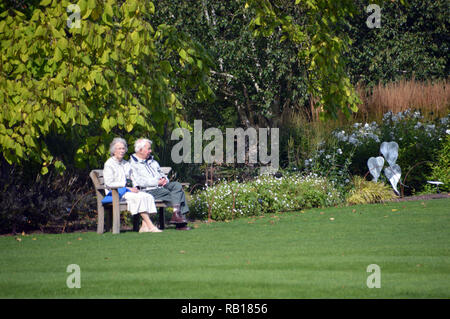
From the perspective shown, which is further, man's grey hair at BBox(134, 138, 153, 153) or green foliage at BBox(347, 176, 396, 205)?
green foliage at BBox(347, 176, 396, 205)

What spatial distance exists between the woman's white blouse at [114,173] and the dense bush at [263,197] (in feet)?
7.04

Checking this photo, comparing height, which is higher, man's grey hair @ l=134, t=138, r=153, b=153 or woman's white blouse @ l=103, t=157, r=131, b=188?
man's grey hair @ l=134, t=138, r=153, b=153

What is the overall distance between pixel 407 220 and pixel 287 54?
5954mm

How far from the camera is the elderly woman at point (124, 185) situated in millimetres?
8898

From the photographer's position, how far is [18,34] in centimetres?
876

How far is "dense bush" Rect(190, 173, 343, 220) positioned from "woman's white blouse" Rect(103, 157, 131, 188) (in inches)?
84.5

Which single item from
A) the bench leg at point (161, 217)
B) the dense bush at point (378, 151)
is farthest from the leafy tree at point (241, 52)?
the bench leg at point (161, 217)

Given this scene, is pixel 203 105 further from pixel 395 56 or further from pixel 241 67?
pixel 395 56

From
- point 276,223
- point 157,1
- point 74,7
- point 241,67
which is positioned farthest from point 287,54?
point 74,7

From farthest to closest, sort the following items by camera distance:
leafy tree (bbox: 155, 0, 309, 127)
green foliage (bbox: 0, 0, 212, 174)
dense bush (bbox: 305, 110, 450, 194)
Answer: leafy tree (bbox: 155, 0, 309, 127) < dense bush (bbox: 305, 110, 450, 194) < green foliage (bbox: 0, 0, 212, 174)

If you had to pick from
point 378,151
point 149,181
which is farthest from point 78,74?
point 378,151

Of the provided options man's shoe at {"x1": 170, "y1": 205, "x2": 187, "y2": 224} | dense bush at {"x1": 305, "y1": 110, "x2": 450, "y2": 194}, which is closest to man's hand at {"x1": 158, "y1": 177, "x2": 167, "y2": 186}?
man's shoe at {"x1": 170, "y1": 205, "x2": 187, "y2": 224}

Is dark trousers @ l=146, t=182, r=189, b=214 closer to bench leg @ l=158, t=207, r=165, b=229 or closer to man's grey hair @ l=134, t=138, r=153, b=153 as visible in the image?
bench leg @ l=158, t=207, r=165, b=229

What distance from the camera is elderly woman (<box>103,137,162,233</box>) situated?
29.2 feet
